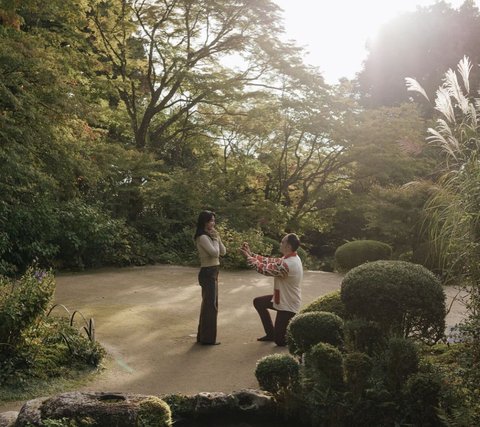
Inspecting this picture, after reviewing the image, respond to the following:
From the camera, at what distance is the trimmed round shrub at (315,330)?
17.4 feet

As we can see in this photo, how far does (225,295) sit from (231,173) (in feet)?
28.7

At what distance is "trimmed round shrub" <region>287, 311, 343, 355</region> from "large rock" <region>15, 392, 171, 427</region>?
1.83 metres

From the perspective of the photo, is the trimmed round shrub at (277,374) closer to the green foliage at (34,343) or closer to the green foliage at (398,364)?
the green foliage at (398,364)

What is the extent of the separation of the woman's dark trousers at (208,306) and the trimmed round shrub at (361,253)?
344 inches

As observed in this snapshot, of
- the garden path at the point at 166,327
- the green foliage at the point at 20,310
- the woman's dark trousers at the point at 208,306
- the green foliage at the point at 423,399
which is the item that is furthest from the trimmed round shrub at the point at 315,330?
the green foliage at the point at 20,310

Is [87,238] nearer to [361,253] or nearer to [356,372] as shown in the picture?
[361,253]

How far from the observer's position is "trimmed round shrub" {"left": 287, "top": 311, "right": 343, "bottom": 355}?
5293 mm

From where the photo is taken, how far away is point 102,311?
8406mm

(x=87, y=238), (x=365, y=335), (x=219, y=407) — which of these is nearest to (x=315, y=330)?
(x=365, y=335)

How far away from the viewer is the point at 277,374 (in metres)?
4.78

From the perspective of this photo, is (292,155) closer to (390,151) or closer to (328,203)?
(328,203)

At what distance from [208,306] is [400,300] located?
7.83 ft

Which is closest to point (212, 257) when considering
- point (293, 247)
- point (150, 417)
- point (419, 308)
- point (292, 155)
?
point (293, 247)

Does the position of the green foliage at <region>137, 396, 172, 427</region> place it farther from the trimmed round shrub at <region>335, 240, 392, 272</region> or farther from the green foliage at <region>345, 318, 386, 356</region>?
the trimmed round shrub at <region>335, 240, 392, 272</region>
